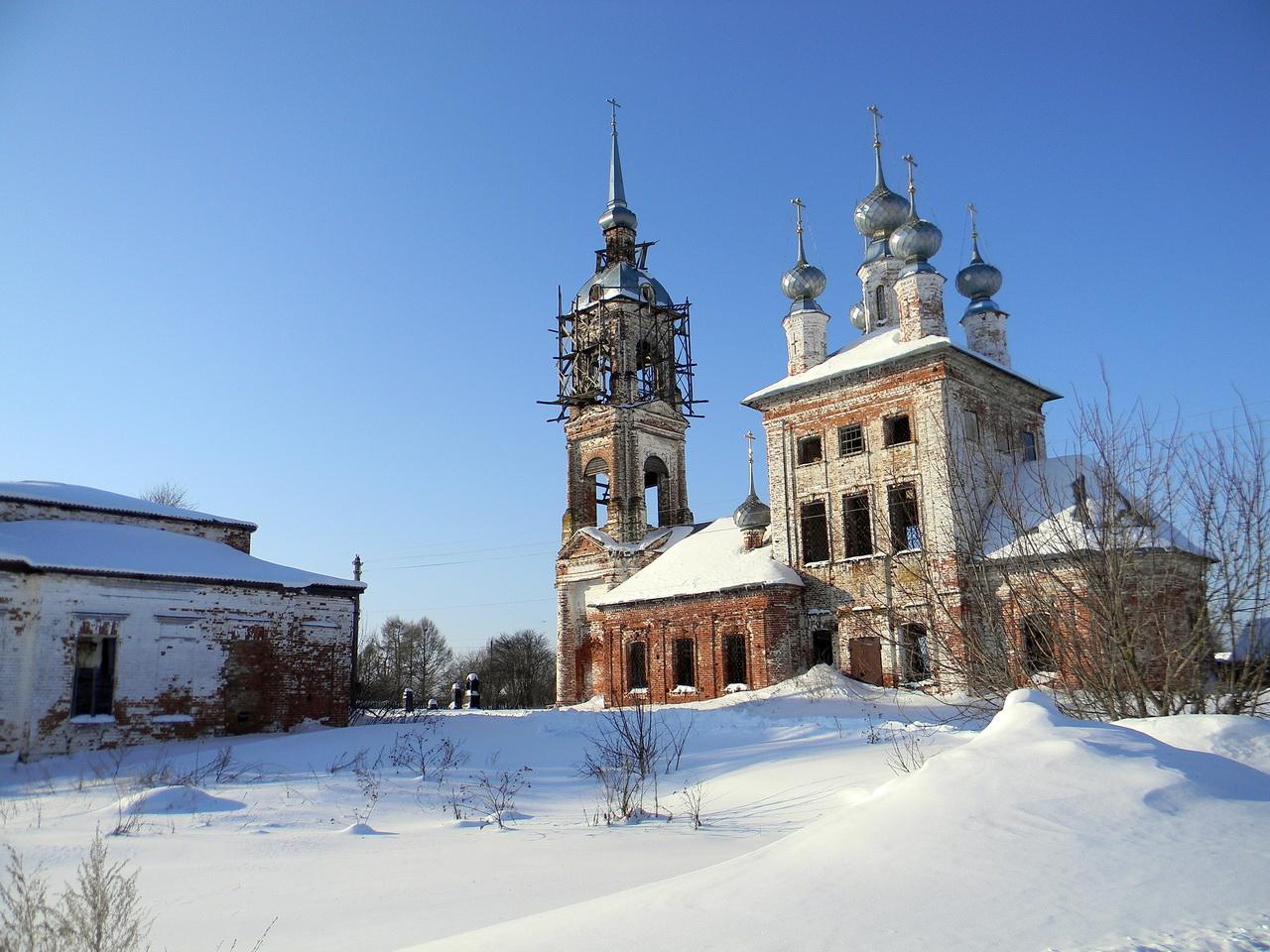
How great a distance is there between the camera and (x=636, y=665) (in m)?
29.0

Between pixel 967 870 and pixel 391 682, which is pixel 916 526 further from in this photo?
pixel 391 682

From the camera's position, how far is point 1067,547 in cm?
1116

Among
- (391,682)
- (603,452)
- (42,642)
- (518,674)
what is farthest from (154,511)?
(518,674)

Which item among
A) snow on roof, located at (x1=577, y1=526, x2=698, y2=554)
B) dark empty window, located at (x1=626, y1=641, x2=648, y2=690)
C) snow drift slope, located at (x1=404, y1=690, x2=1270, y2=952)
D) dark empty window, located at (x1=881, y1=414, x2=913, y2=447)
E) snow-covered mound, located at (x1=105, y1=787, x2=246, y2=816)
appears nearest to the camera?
snow drift slope, located at (x1=404, y1=690, x2=1270, y2=952)

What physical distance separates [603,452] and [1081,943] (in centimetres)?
3154

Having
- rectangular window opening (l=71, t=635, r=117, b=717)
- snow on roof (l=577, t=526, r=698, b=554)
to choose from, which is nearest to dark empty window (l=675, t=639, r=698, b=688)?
snow on roof (l=577, t=526, r=698, b=554)

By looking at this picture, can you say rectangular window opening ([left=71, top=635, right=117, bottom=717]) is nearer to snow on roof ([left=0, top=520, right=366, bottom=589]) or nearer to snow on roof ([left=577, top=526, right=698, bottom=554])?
snow on roof ([left=0, top=520, right=366, bottom=589])

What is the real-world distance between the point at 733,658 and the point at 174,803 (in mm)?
17831

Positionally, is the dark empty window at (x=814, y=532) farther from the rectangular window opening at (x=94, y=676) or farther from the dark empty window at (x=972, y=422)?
the rectangular window opening at (x=94, y=676)

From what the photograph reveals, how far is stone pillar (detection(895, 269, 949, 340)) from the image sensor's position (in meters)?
25.2

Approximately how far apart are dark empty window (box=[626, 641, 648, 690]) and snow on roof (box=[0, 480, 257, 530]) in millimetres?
11352

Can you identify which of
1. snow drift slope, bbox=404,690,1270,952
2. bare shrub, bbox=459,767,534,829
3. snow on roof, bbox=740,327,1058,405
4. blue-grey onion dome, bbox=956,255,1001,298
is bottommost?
bare shrub, bbox=459,767,534,829

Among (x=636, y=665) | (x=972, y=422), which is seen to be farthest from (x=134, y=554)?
(x=972, y=422)

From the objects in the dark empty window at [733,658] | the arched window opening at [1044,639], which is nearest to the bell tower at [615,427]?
the dark empty window at [733,658]
